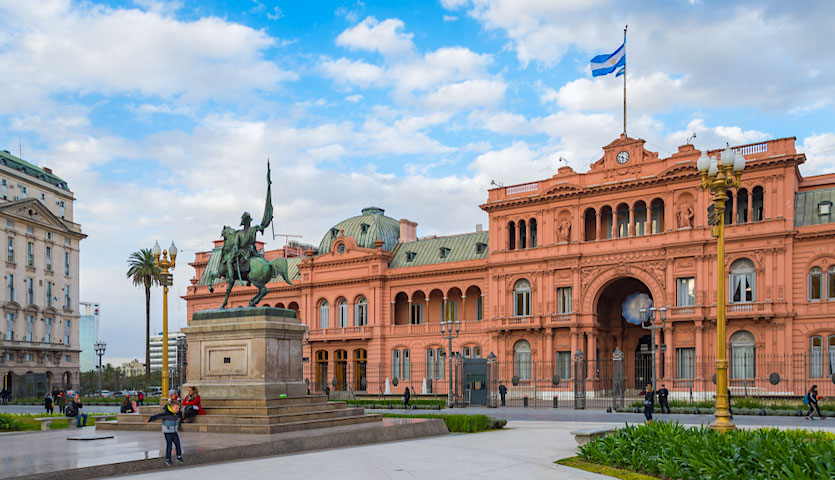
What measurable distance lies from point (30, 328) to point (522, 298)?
50695 millimetres

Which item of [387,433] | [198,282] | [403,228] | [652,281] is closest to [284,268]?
[387,433]

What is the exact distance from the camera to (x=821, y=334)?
48.2m

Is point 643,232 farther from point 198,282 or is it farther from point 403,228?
point 198,282

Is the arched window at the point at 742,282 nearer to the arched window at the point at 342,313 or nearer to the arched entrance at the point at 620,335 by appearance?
the arched entrance at the point at 620,335

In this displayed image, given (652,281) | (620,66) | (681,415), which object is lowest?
(681,415)

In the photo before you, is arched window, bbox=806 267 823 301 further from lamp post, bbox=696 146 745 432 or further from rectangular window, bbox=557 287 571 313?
lamp post, bbox=696 146 745 432

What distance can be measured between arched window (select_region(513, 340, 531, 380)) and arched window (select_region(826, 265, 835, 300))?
20598mm

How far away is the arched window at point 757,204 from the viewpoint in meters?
51.5

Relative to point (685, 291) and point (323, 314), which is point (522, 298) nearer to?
point (685, 291)

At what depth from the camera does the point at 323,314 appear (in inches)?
2899

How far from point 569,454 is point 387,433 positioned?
579cm

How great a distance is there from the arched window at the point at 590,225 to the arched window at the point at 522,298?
570 cm

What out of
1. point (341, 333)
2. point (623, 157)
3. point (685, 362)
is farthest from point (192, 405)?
point (341, 333)

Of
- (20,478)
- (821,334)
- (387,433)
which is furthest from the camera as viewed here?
(821,334)
